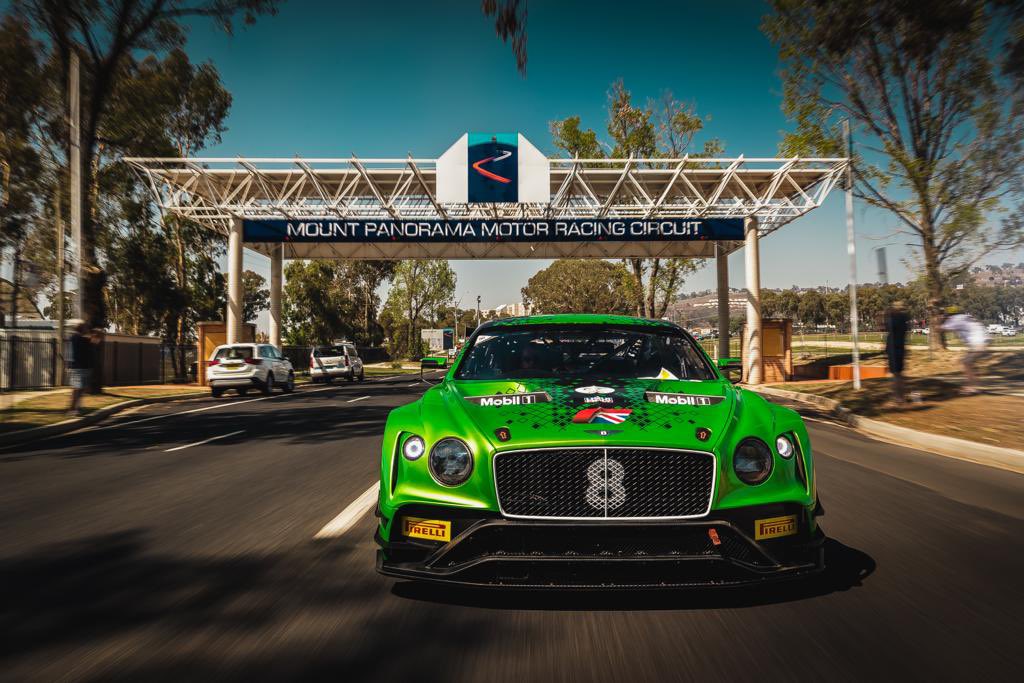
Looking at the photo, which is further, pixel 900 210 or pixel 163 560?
pixel 900 210

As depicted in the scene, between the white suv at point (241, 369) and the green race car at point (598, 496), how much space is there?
789 inches

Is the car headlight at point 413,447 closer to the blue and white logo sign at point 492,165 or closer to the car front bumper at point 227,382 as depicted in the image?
the car front bumper at point 227,382

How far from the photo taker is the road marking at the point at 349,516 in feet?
16.1

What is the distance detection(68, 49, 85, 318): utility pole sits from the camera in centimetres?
1770

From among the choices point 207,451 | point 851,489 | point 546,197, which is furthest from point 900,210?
point 207,451

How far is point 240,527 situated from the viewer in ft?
16.9

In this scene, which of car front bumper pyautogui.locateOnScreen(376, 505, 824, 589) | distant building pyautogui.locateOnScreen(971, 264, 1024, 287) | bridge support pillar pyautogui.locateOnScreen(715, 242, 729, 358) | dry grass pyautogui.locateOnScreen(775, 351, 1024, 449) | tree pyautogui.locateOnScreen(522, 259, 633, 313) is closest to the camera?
car front bumper pyautogui.locateOnScreen(376, 505, 824, 589)

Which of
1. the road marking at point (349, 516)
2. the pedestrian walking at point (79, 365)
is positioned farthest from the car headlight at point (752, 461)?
the pedestrian walking at point (79, 365)

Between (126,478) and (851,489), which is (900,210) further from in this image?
(126,478)

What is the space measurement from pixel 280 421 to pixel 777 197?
24.1 metres

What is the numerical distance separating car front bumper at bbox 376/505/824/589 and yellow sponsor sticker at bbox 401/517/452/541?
0.08ft

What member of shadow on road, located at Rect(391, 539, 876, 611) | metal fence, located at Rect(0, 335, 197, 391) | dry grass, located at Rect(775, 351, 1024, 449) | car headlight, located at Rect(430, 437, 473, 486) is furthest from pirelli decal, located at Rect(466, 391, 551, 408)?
metal fence, located at Rect(0, 335, 197, 391)

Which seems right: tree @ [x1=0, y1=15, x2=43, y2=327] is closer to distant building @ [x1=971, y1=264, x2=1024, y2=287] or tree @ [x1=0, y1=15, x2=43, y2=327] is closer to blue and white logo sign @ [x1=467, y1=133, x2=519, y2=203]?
blue and white logo sign @ [x1=467, y1=133, x2=519, y2=203]

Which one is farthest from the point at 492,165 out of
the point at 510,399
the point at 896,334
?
the point at 510,399
